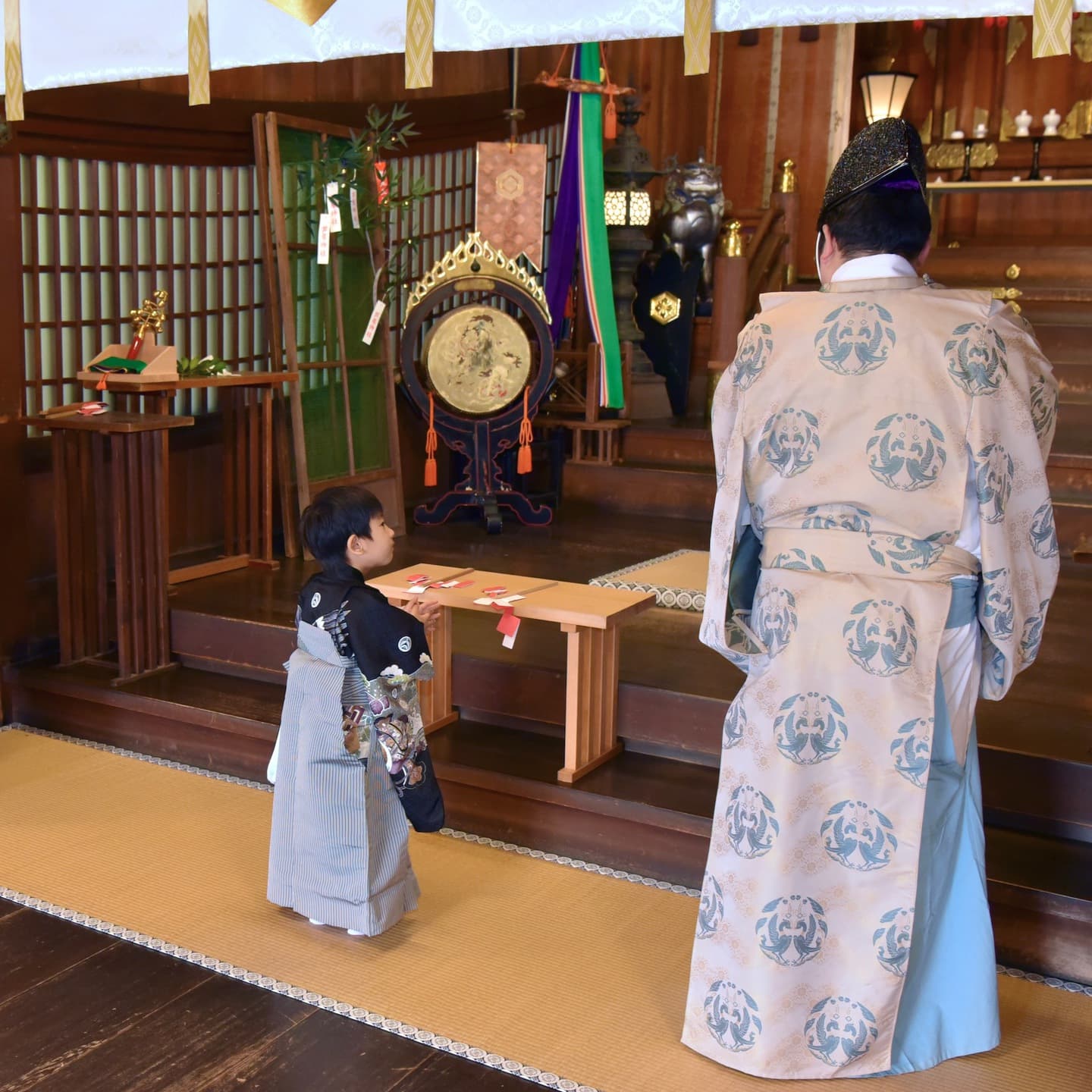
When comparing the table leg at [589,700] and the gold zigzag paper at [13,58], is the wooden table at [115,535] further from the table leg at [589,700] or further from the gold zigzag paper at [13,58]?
the table leg at [589,700]

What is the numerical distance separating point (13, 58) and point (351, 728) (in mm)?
2048

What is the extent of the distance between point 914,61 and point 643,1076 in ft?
28.3

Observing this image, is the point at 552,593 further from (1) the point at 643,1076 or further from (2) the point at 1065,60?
(2) the point at 1065,60

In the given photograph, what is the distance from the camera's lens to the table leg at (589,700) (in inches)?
136

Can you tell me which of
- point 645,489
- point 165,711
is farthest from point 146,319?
point 645,489

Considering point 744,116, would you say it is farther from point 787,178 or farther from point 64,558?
point 64,558

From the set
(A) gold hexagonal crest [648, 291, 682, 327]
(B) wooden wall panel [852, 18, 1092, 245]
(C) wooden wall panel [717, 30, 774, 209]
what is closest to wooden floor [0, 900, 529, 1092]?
(A) gold hexagonal crest [648, 291, 682, 327]

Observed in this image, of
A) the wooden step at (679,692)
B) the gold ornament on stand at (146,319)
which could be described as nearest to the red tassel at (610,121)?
the gold ornament on stand at (146,319)

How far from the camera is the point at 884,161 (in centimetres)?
222

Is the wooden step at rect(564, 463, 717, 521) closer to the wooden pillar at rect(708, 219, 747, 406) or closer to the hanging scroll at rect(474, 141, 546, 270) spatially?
the wooden pillar at rect(708, 219, 747, 406)


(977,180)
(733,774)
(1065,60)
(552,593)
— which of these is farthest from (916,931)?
(1065,60)

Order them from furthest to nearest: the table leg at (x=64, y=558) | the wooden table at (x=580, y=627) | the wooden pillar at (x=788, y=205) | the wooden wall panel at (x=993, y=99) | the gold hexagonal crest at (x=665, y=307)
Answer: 1. the wooden wall panel at (x=993, y=99)
2. the wooden pillar at (x=788, y=205)
3. the gold hexagonal crest at (x=665, y=307)
4. the table leg at (x=64, y=558)
5. the wooden table at (x=580, y=627)

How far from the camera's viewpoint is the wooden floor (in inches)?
94.9

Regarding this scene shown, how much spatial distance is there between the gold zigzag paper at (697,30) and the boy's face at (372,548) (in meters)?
1.14
